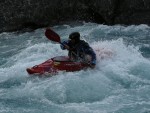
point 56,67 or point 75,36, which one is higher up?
point 75,36

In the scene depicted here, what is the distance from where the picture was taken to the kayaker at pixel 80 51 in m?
10.7

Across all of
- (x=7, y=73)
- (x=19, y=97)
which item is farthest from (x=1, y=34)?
(x=19, y=97)

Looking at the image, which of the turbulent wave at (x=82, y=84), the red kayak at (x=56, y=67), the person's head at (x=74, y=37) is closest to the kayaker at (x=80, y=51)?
the person's head at (x=74, y=37)

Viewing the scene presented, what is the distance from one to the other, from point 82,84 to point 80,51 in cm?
90

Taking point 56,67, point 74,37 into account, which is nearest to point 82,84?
point 56,67

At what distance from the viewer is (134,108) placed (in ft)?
29.8

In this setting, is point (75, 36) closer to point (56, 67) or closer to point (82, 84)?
point (56, 67)

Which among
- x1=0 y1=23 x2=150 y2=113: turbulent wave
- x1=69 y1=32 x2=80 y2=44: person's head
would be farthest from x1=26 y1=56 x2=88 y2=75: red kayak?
x1=69 y1=32 x2=80 y2=44: person's head

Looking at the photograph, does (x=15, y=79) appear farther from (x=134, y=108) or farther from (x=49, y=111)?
(x=134, y=108)

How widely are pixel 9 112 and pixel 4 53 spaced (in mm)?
4757

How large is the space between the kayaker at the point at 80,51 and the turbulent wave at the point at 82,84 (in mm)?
265

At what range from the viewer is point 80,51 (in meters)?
10.8

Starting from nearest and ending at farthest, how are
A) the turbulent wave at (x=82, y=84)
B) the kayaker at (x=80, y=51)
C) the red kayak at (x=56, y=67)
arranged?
the turbulent wave at (x=82, y=84) < the red kayak at (x=56, y=67) < the kayaker at (x=80, y=51)

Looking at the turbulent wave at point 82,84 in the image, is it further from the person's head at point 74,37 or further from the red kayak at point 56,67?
the person's head at point 74,37
